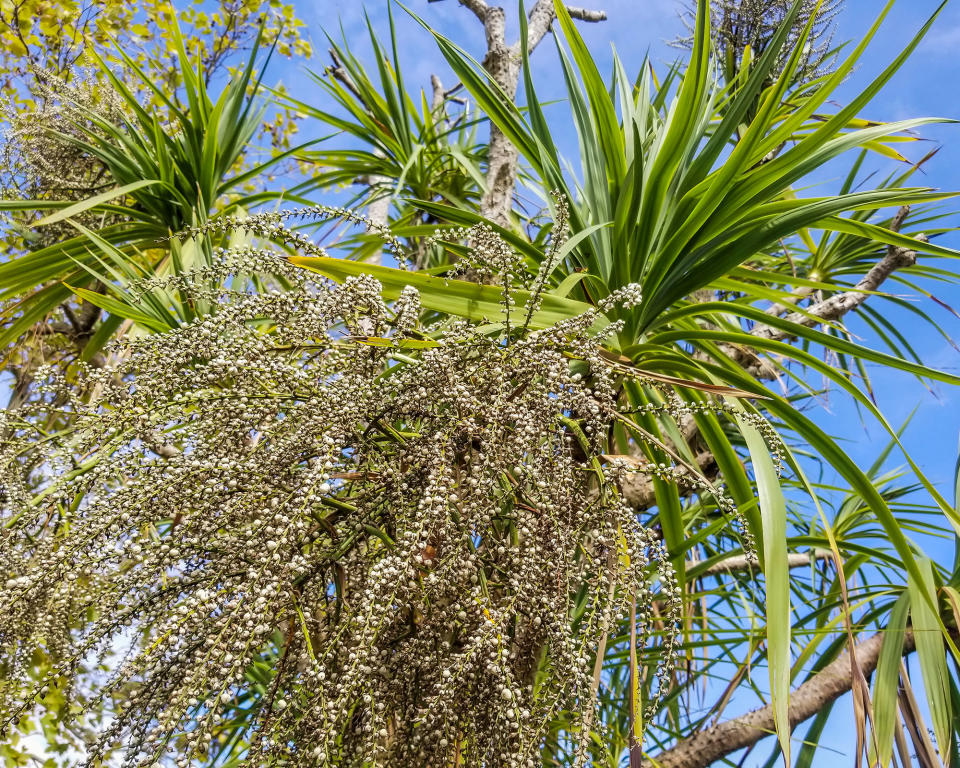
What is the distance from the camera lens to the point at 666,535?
5.77 feet

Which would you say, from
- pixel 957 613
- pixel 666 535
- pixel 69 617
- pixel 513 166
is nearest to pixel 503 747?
pixel 666 535

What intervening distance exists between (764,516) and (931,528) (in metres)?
2.21

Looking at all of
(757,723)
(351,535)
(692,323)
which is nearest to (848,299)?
(692,323)

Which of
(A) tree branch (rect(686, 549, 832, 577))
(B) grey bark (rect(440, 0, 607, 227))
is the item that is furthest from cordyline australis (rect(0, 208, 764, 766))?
(A) tree branch (rect(686, 549, 832, 577))

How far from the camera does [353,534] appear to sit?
4.51 ft

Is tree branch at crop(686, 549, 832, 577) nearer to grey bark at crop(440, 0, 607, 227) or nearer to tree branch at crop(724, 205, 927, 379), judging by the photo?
tree branch at crop(724, 205, 927, 379)

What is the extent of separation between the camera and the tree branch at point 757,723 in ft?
6.09

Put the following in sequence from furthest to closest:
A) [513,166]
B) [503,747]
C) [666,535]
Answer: [513,166], [666,535], [503,747]

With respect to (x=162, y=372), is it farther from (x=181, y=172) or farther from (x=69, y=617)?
(x=181, y=172)

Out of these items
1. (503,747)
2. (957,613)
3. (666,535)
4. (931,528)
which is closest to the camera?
(503,747)

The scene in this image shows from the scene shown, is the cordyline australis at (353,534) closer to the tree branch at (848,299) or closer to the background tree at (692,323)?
the background tree at (692,323)

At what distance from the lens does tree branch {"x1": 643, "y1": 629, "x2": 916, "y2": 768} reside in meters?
1.86

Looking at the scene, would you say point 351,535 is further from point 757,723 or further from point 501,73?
point 501,73

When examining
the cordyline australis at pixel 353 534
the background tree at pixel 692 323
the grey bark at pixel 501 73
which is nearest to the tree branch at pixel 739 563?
the background tree at pixel 692 323
